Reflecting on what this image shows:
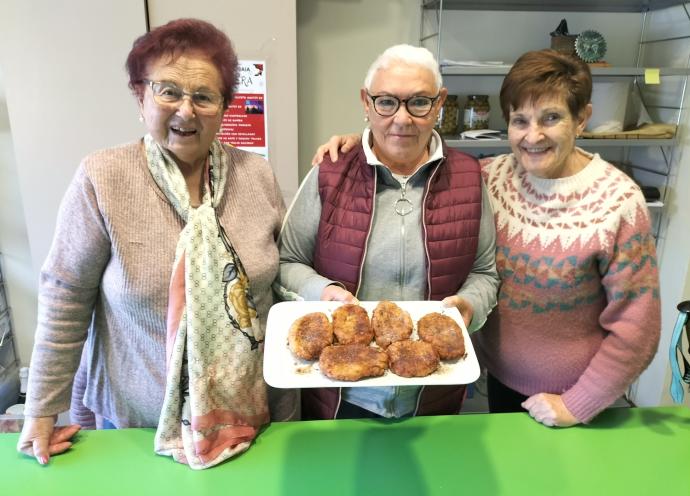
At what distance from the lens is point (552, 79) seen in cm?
121

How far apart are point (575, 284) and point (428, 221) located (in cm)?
40

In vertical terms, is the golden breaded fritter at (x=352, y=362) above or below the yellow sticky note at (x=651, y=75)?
below

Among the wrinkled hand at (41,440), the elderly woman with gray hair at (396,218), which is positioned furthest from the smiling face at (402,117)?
the wrinkled hand at (41,440)

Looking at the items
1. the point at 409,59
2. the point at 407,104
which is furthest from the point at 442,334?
the point at 409,59

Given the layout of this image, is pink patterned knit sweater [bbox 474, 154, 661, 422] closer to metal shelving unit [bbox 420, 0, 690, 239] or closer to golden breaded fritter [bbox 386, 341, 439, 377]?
golden breaded fritter [bbox 386, 341, 439, 377]

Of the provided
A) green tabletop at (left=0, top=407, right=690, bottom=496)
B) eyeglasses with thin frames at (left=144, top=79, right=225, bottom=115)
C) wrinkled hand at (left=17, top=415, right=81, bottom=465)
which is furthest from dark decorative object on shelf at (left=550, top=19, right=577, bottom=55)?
wrinkled hand at (left=17, top=415, right=81, bottom=465)

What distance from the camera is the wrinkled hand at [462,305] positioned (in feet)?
3.77

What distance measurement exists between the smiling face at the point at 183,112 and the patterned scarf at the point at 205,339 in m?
0.05

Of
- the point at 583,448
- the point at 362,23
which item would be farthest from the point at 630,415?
the point at 362,23

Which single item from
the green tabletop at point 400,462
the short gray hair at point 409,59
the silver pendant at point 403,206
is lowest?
the green tabletop at point 400,462

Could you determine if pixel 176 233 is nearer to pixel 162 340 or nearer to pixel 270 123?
pixel 162 340

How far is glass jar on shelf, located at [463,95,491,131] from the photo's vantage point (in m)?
2.42

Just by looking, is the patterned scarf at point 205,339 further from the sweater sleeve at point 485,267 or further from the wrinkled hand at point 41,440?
the sweater sleeve at point 485,267

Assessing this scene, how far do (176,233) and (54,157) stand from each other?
1.18 metres
